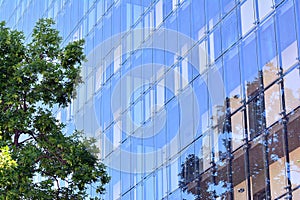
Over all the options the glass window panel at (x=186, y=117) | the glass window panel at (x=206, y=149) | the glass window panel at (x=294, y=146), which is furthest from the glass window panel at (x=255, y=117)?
the glass window panel at (x=186, y=117)

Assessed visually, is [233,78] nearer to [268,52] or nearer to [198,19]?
[268,52]

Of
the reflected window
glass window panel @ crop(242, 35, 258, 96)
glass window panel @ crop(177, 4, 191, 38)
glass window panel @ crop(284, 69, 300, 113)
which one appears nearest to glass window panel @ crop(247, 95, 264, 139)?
the reflected window

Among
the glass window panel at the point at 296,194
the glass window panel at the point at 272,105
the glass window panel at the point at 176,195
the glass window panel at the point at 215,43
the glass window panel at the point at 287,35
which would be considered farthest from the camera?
the glass window panel at the point at 176,195

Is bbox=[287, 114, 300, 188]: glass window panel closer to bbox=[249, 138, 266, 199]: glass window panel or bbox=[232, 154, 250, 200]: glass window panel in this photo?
bbox=[249, 138, 266, 199]: glass window panel

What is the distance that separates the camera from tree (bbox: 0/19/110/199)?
21.0 m

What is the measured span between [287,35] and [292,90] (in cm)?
163

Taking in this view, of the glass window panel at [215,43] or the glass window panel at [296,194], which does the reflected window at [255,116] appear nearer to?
the glass window panel at [296,194]

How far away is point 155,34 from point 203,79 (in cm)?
511

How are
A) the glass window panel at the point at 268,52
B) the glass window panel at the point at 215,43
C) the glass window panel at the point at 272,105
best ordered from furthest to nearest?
the glass window panel at the point at 215,43, the glass window panel at the point at 268,52, the glass window panel at the point at 272,105

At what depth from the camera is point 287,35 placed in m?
22.1

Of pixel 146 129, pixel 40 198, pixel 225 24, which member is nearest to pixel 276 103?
pixel 225 24

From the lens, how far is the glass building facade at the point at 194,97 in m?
22.0

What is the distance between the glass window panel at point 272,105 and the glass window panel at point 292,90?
14.8 inches

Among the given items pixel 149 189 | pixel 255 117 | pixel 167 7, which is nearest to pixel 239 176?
pixel 255 117
